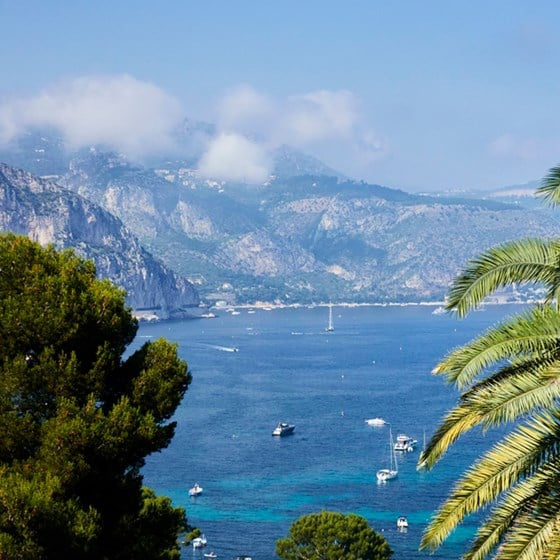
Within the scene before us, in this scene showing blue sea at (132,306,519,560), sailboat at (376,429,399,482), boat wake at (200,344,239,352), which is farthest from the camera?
boat wake at (200,344,239,352)

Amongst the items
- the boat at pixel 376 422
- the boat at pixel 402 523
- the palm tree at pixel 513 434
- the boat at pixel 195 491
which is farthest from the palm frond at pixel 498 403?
the boat at pixel 376 422

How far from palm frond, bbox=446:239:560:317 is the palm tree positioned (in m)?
0.04

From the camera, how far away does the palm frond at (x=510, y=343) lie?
678cm

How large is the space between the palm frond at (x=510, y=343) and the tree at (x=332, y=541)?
23.4 meters

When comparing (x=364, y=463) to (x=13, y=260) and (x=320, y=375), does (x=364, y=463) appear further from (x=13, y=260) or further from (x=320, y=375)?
(x=13, y=260)

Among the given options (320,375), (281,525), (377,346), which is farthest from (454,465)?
(377,346)

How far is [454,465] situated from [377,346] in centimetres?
8871

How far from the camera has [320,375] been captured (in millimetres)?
111500

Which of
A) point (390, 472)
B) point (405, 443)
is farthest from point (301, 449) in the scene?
point (390, 472)

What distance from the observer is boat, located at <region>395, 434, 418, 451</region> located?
6906 centimetres

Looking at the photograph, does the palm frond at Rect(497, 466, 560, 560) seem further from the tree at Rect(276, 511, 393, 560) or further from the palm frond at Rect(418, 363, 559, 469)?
the tree at Rect(276, 511, 393, 560)

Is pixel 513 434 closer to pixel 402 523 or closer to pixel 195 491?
pixel 402 523

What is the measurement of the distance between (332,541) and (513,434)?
23800 millimetres

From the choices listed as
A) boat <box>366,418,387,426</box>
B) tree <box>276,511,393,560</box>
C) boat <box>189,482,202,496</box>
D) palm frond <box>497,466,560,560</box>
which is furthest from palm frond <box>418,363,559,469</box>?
boat <box>366,418,387,426</box>
